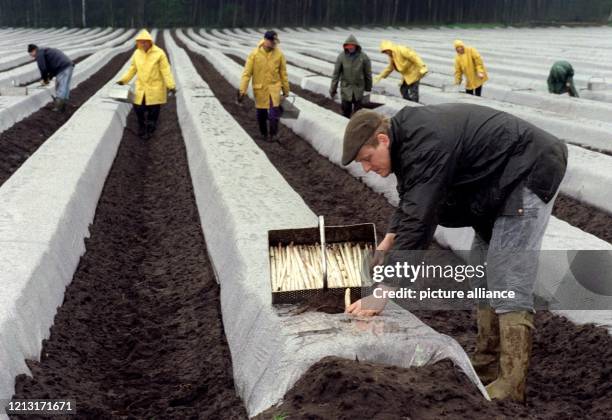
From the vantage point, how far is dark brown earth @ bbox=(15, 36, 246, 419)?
13.1 feet

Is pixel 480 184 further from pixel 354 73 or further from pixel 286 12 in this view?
pixel 286 12

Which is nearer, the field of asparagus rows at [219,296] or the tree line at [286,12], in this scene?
the field of asparagus rows at [219,296]

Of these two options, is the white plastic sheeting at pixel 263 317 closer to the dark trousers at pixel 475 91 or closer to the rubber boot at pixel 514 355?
the rubber boot at pixel 514 355

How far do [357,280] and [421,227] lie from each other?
72 cm

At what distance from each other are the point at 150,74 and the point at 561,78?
7.43 metres

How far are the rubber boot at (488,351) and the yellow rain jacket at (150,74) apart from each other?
7803 mm

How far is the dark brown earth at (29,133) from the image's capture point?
30.9 ft

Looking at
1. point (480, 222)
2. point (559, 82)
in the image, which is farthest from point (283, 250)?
point (559, 82)

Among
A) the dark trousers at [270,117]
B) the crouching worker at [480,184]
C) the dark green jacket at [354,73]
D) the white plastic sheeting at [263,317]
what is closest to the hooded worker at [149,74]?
the dark trousers at [270,117]

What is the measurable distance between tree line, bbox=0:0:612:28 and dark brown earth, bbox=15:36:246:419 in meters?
53.2

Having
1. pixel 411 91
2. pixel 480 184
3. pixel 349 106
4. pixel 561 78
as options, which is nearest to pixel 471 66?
pixel 411 91

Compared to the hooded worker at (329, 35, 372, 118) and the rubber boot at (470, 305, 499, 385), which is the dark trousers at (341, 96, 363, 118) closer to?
the hooded worker at (329, 35, 372, 118)

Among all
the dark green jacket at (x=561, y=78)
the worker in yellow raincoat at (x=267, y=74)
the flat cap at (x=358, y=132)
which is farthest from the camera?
the dark green jacket at (x=561, y=78)

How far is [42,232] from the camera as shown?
18.5ft
